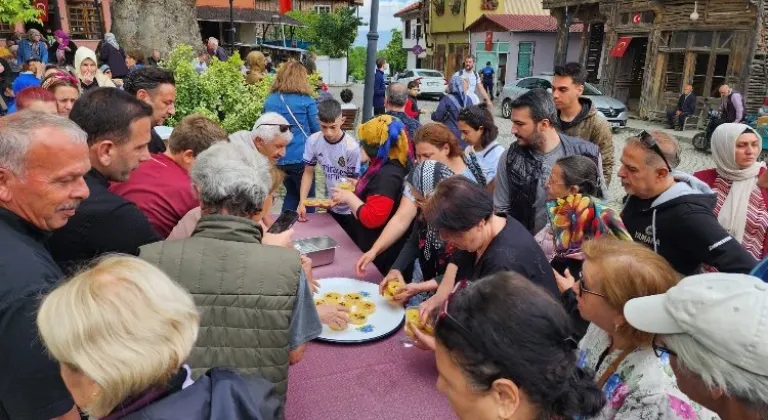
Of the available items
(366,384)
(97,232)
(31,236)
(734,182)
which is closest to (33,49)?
(97,232)

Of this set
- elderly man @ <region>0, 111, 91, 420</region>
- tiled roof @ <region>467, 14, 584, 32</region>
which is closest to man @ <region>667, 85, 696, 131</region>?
tiled roof @ <region>467, 14, 584, 32</region>

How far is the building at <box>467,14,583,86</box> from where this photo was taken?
2798 cm

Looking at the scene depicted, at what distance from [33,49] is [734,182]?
1395 cm

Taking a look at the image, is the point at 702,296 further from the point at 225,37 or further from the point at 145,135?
the point at 225,37

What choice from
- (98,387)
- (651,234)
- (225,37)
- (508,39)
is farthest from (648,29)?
(225,37)

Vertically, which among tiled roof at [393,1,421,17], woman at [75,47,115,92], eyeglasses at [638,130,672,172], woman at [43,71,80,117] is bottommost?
eyeglasses at [638,130,672,172]

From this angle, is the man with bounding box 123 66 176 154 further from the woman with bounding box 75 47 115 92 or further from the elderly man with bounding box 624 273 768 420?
the elderly man with bounding box 624 273 768 420

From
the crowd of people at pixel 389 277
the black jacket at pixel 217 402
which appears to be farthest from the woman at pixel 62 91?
the black jacket at pixel 217 402

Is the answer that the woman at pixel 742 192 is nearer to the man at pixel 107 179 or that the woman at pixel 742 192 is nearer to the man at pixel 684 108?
the man at pixel 107 179

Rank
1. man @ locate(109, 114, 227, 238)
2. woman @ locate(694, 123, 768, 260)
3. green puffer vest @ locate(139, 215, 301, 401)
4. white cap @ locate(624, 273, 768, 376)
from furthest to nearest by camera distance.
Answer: woman @ locate(694, 123, 768, 260) → man @ locate(109, 114, 227, 238) → green puffer vest @ locate(139, 215, 301, 401) → white cap @ locate(624, 273, 768, 376)

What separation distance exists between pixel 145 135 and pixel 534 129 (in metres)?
2.43

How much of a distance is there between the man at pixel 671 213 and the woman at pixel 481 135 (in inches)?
56.0

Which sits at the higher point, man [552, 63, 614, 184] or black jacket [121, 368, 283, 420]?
man [552, 63, 614, 184]

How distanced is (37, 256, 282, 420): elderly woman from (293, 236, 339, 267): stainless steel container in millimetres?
1743
